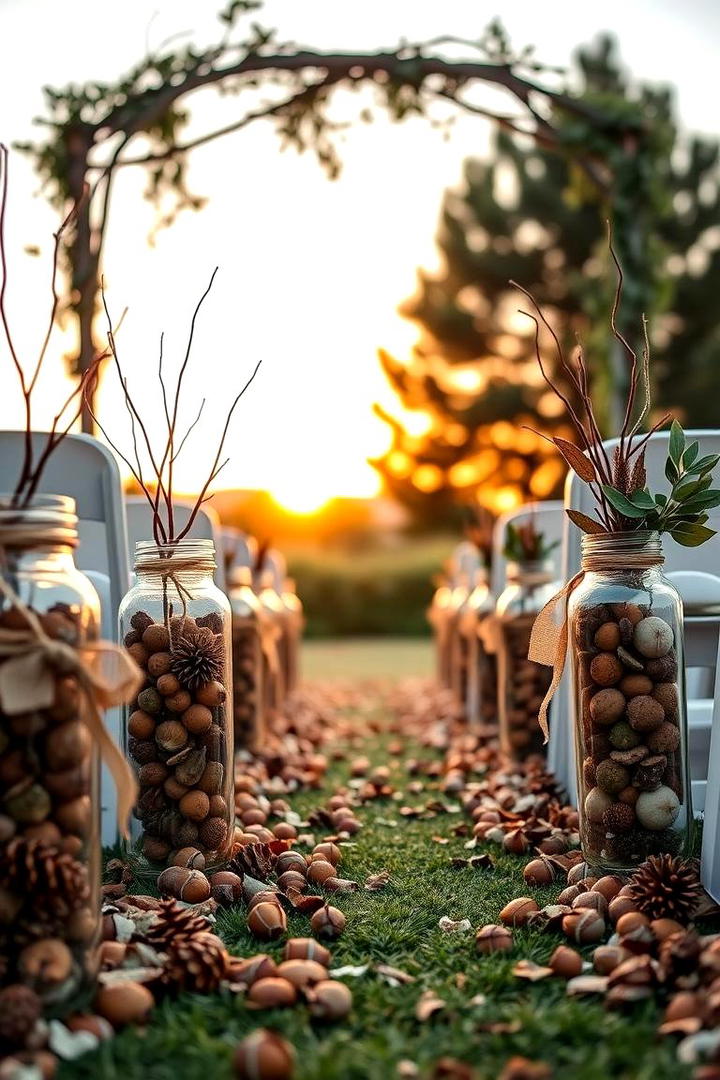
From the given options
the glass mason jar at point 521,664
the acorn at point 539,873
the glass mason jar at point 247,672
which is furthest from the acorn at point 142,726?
the glass mason jar at point 247,672

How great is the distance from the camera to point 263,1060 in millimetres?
1002

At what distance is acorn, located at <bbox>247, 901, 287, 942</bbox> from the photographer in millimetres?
1458

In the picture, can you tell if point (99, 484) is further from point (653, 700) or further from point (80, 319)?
point (80, 319)

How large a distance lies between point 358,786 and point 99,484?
1319mm

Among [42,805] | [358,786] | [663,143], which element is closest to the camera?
[42,805]

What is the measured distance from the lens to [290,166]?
4254 millimetres

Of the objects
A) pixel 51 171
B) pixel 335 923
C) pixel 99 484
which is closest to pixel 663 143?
pixel 51 171

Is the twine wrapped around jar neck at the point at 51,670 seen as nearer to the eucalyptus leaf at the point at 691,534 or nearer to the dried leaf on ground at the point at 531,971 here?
the dried leaf on ground at the point at 531,971

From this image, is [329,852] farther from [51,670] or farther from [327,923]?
[51,670]

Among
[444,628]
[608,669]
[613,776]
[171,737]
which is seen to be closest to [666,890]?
[613,776]

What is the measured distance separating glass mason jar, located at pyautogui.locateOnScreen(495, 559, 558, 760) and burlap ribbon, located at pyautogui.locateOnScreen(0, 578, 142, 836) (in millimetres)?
1816

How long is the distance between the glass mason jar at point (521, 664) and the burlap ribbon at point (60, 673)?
1816 mm

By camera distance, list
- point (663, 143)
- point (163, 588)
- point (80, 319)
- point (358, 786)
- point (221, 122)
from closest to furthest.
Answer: point (163, 588) < point (358, 786) < point (80, 319) < point (221, 122) < point (663, 143)

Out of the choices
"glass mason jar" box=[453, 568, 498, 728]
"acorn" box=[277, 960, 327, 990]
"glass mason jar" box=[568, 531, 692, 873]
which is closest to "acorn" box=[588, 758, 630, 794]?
"glass mason jar" box=[568, 531, 692, 873]
